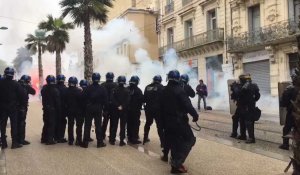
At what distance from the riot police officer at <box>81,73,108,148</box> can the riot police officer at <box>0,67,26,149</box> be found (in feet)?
5.08

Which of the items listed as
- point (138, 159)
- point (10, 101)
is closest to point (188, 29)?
point (10, 101)

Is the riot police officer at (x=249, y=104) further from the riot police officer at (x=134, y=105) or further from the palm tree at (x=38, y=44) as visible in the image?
the palm tree at (x=38, y=44)

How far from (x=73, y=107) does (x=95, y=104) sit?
2.47 feet

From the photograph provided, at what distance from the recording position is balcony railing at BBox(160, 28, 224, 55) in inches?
1067

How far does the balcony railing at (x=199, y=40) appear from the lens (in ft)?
88.9

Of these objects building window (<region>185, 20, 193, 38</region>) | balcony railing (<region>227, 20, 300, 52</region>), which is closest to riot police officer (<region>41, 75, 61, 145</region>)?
balcony railing (<region>227, 20, 300, 52</region>)

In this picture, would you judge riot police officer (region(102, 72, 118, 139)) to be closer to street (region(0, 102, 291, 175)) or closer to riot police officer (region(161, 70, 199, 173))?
street (region(0, 102, 291, 175))

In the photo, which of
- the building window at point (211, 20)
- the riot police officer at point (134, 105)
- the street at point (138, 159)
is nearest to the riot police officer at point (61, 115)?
the street at point (138, 159)

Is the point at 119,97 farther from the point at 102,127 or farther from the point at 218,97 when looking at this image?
the point at 218,97

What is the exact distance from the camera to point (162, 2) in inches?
1410

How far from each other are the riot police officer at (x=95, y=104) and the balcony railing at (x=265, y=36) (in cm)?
1320

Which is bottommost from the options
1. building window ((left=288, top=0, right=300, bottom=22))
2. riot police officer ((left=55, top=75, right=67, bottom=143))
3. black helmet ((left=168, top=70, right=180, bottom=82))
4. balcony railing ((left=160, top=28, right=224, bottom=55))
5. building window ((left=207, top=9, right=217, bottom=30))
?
riot police officer ((left=55, top=75, right=67, bottom=143))

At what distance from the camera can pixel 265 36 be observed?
73.6 ft

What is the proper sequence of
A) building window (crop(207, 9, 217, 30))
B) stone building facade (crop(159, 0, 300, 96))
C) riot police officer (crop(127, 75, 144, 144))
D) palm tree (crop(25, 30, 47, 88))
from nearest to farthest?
riot police officer (crop(127, 75, 144, 144)), stone building facade (crop(159, 0, 300, 96)), building window (crop(207, 9, 217, 30)), palm tree (crop(25, 30, 47, 88))
